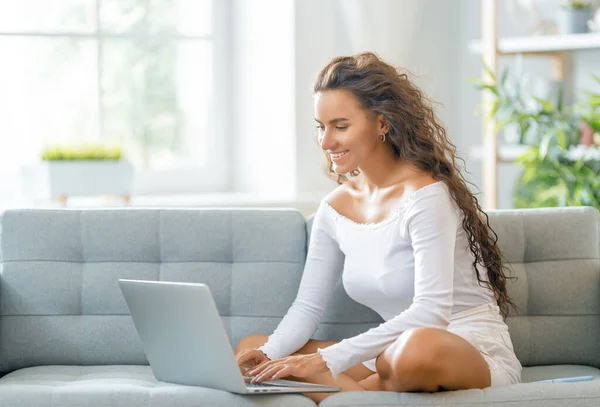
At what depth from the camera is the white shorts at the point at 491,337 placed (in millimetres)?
2211

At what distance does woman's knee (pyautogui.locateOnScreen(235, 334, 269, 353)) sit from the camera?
2404mm

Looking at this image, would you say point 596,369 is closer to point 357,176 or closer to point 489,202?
point 357,176

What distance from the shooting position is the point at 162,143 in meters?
4.25

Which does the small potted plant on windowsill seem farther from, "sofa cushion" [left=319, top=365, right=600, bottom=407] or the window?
"sofa cushion" [left=319, top=365, right=600, bottom=407]

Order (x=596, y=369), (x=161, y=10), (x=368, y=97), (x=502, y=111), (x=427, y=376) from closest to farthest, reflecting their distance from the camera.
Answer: (x=427, y=376) → (x=368, y=97) → (x=596, y=369) → (x=502, y=111) → (x=161, y=10)

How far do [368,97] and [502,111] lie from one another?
5.57 ft

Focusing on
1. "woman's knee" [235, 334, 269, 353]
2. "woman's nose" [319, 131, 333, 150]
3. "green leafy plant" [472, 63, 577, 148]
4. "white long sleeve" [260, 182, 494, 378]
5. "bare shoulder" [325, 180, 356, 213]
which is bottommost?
"woman's knee" [235, 334, 269, 353]

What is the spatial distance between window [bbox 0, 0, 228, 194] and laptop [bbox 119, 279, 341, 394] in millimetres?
1993

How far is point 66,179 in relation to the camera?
3512 mm

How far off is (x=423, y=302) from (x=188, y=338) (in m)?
0.52

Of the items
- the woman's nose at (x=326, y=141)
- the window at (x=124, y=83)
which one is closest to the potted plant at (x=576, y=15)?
the window at (x=124, y=83)

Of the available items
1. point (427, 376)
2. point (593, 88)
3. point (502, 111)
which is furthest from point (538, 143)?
point (427, 376)

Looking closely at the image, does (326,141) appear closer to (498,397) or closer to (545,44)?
(498,397)

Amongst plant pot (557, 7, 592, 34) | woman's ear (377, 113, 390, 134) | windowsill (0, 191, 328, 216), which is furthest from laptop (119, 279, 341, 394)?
plant pot (557, 7, 592, 34)
